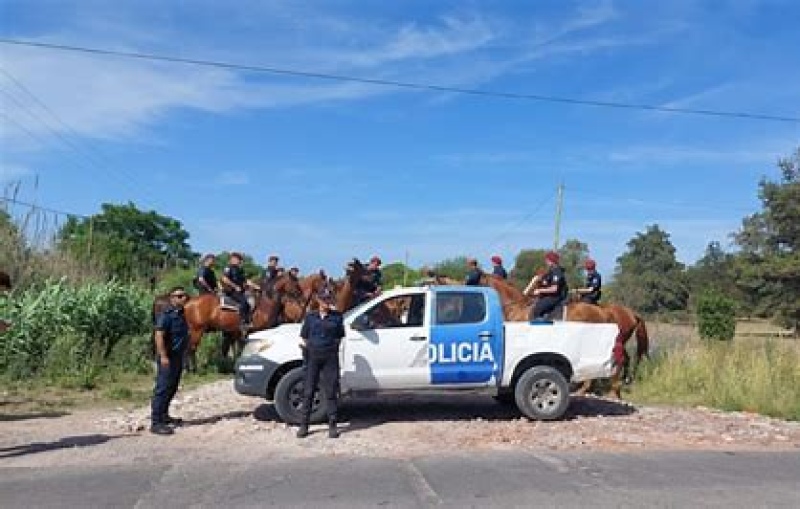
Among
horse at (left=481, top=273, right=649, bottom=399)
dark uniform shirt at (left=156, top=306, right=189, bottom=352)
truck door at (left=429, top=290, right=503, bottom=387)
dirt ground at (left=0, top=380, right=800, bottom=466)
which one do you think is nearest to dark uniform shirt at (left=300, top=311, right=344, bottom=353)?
dirt ground at (left=0, top=380, right=800, bottom=466)

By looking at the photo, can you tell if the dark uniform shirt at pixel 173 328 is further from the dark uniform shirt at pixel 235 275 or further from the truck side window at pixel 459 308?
the dark uniform shirt at pixel 235 275

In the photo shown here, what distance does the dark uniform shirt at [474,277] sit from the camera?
16844mm

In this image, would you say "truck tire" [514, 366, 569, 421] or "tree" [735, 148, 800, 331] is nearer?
"truck tire" [514, 366, 569, 421]

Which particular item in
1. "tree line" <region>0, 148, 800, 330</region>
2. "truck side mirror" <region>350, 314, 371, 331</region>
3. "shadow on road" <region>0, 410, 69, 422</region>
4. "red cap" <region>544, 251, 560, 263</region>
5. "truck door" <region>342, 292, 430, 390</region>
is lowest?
"shadow on road" <region>0, 410, 69, 422</region>

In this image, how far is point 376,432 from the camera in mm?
11586

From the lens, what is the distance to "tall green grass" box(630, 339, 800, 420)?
49.2 ft

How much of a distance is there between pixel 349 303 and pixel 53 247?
11.9 meters

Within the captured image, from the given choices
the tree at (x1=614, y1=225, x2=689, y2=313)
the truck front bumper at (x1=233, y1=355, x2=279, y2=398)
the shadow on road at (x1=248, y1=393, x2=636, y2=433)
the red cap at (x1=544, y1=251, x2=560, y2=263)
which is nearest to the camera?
the truck front bumper at (x1=233, y1=355, x2=279, y2=398)

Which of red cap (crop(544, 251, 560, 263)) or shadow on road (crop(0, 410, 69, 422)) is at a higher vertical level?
red cap (crop(544, 251, 560, 263))

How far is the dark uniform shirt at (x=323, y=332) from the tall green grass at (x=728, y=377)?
7102 mm

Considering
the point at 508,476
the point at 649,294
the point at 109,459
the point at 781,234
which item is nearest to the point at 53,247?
the point at 109,459

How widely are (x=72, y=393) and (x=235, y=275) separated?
4788mm

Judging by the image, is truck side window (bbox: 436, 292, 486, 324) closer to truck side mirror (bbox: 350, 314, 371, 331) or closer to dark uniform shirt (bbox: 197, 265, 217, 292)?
truck side mirror (bbox: 350, 314, 371, 331)

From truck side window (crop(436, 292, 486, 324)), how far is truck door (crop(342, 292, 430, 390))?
0.37m
